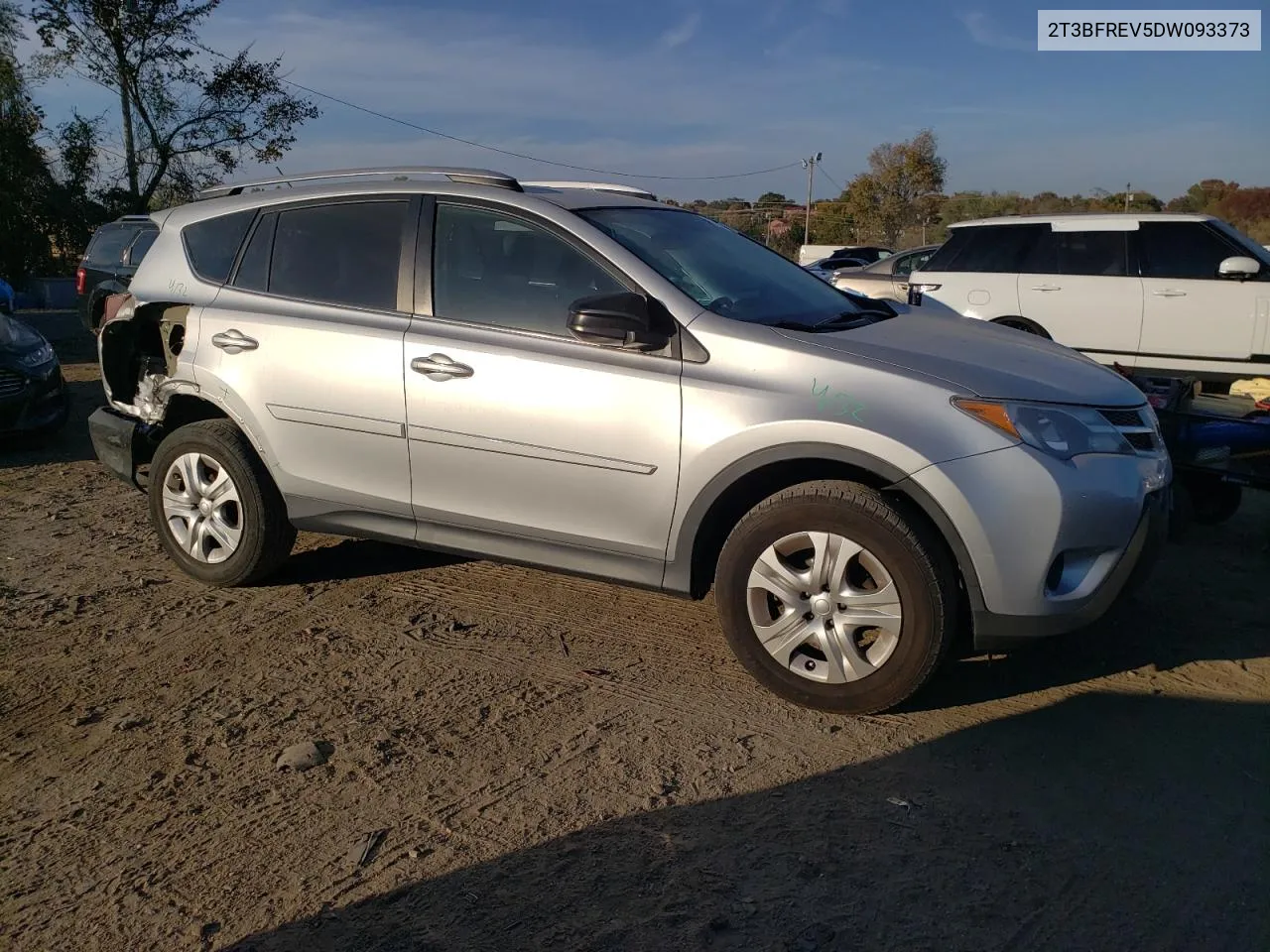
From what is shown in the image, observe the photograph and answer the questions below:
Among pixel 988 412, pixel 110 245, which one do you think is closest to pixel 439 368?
pixel 988 412

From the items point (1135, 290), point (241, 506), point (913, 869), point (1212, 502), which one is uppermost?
point (1135, 290)

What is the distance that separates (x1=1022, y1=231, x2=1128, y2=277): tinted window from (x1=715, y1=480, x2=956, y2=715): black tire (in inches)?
278

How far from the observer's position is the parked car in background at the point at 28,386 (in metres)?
7.79

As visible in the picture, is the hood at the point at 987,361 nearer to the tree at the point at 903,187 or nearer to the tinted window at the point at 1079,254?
the tinted window at the point at 1079,254

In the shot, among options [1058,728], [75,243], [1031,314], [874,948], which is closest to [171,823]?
[874,948]

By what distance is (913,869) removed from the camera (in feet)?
9.13

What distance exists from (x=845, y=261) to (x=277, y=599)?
76.0 feet

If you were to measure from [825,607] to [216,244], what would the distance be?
11.1 feet

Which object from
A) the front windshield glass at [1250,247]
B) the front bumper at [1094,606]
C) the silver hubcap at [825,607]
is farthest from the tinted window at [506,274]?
Result: the front windshield glass at [1250,247]

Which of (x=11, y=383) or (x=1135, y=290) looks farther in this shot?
(x=1135, y=290)

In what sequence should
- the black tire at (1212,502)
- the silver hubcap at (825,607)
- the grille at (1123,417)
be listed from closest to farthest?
the silver hubcap at (825,607), the grille at (1123,417), the black tire at (1212,502)

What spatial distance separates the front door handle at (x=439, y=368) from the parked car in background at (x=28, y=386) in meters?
5.22

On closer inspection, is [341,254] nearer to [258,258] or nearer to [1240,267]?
[258,258]

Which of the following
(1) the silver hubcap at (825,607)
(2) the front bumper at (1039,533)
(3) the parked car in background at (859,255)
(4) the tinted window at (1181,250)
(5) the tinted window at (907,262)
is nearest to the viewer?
(2) the front bumper at (1039,533)
